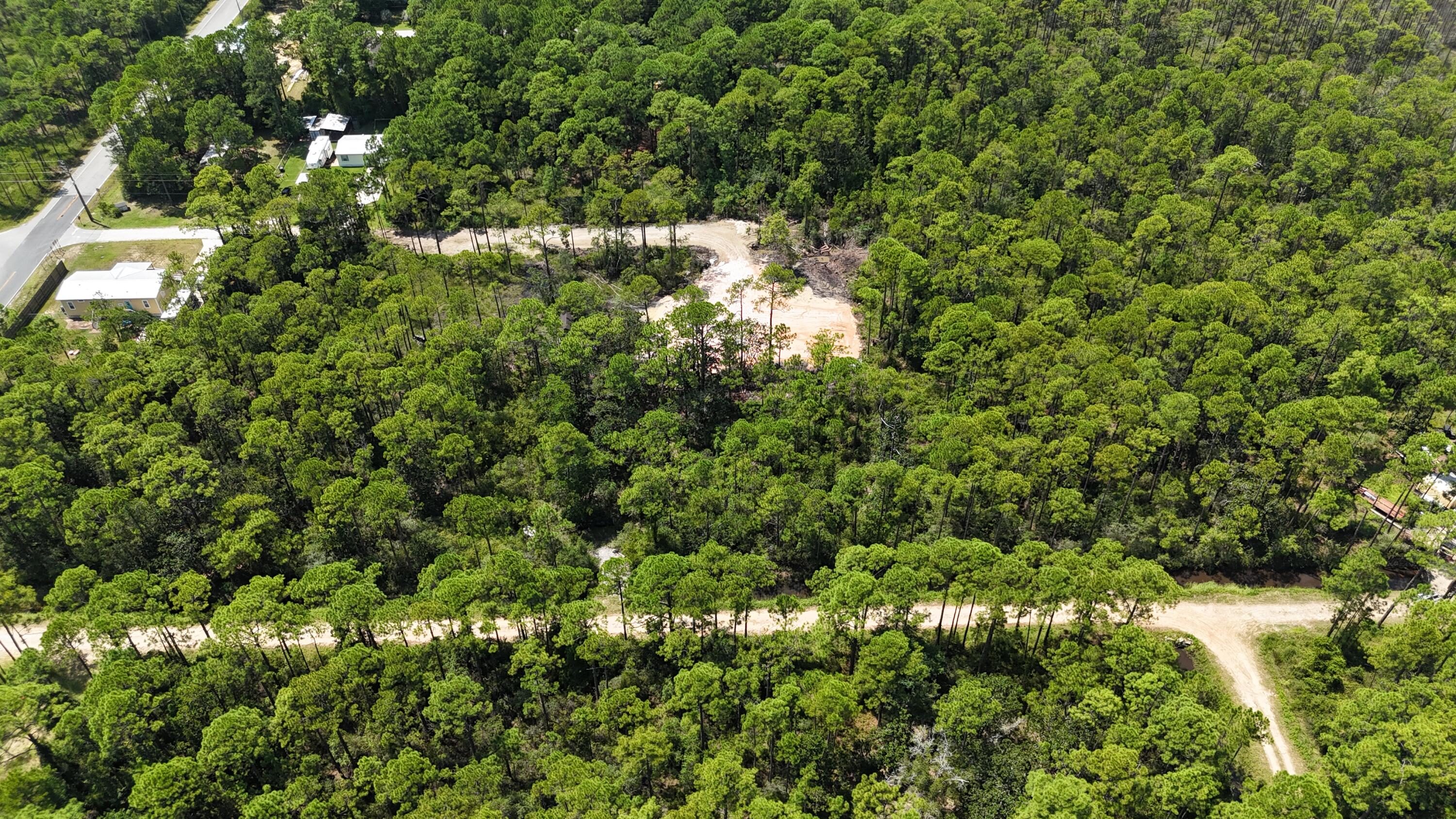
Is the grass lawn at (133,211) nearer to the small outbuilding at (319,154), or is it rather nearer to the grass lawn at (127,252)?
the grass lawn at (127,252)

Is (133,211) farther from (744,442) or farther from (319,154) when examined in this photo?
(744,442)

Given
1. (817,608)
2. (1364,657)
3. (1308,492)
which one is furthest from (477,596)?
(1308,492)

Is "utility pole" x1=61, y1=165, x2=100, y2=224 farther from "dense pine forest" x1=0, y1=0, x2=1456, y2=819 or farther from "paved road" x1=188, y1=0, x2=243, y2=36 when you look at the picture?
"paved road" x1=188, y1=0, x2=243, y2=36

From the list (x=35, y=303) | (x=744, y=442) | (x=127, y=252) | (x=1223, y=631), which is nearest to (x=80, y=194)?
(x=127, y=252)

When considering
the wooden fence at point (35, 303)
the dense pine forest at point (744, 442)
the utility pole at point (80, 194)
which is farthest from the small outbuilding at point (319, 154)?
the wooden fence at point (35, 303)

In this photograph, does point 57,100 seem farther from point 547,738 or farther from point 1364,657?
point 1364,657
